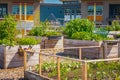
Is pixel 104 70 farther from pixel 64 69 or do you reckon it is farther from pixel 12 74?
pixel 12 74

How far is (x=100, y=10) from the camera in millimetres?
51875

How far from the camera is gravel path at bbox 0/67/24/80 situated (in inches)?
475

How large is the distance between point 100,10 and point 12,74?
1584 inches

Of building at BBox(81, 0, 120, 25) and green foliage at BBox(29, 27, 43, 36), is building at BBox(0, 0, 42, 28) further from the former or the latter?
green foliage at BBox(29, 27, 43, 36)

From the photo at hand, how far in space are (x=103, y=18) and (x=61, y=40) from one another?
106 ft

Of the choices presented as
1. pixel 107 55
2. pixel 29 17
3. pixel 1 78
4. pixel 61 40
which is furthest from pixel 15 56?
pixel 29 17

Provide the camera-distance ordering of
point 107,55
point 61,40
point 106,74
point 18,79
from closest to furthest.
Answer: point 106,74 → point 18,79 → point 107,55 → point 61,40

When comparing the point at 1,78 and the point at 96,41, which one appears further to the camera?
the point at 96,41

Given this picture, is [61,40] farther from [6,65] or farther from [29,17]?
[29,17]

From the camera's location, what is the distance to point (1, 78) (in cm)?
1207

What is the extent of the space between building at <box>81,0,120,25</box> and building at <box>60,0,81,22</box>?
342cm

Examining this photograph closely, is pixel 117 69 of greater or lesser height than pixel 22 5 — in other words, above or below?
below

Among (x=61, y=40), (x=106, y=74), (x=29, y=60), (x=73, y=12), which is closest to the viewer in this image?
(x=106, y=74)

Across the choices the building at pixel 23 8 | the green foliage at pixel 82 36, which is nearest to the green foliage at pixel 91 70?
the green foliage at pixel 82 36
